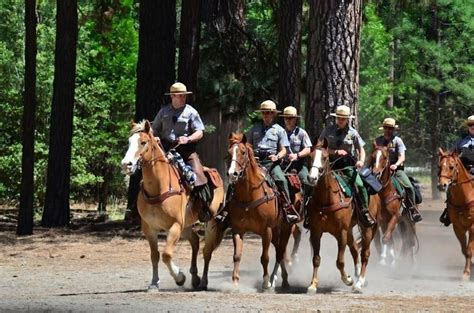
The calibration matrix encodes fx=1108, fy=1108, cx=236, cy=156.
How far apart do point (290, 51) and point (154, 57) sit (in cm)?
347

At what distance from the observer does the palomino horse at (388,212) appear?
20.7 metres

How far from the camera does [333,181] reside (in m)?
17.4

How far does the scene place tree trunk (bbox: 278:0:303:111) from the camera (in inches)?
1103

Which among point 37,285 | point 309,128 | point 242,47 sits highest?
point 242,47

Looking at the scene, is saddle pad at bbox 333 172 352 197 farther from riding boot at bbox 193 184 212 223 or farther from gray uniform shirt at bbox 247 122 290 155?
riding boot at bbox 193 184 212 223

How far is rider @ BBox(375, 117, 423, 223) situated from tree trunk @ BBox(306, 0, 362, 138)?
0.85 meters

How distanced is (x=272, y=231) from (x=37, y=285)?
386 centimetres

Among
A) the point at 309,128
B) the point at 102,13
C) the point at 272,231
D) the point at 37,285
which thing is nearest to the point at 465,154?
the point at 309,128

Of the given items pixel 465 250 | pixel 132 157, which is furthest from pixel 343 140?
pixel 132 157

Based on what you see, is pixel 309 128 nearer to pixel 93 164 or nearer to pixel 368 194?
pixel 368 194

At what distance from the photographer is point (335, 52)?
2167cm

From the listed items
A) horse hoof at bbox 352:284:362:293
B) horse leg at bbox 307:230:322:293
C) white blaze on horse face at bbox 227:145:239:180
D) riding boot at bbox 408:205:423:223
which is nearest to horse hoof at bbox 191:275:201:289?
horse leg at bbox 307:230:322:293

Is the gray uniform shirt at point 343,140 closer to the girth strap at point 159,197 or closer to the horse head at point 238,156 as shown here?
the horse head at point 238,156

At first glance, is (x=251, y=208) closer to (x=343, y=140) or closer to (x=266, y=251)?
(x=266, y=251)
